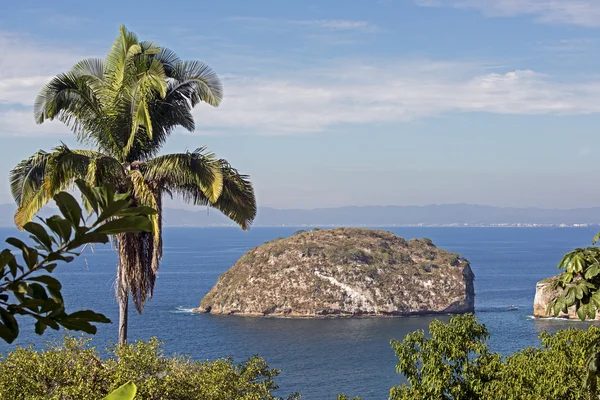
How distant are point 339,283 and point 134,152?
342 ft

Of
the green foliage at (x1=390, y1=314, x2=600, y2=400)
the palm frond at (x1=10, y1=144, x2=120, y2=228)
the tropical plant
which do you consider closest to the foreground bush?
the palm frond at (x1=10, y1=144, x2=120, y2=228)

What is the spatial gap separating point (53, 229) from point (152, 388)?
13.2m

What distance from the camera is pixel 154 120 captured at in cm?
1562

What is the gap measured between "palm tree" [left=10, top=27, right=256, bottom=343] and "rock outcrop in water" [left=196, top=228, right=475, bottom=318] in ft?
328

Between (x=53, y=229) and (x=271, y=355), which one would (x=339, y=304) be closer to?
(x=271, y=355)

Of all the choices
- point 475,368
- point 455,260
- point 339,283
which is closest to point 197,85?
point 475,368

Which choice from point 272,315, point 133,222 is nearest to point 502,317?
point 272,315

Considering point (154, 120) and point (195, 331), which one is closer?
point (154, 120)

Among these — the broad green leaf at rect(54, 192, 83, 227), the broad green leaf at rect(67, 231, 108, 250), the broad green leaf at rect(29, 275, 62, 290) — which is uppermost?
the broad green leaf at rect(54, 192, 83, 227)

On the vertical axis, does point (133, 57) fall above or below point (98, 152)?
above

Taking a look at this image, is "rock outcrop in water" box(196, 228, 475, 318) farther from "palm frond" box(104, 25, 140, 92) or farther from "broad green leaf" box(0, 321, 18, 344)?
"broad green leaf" box(0, 321, 18, 344)

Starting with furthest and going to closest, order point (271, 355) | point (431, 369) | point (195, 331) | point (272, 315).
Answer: point (272, 315), point (195, 331), point (271, 355), point (431, 369)

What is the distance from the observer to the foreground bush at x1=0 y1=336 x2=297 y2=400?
14695 millimetres

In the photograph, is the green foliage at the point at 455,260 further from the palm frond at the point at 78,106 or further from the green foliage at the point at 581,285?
the green foliage at the point at 581,285
